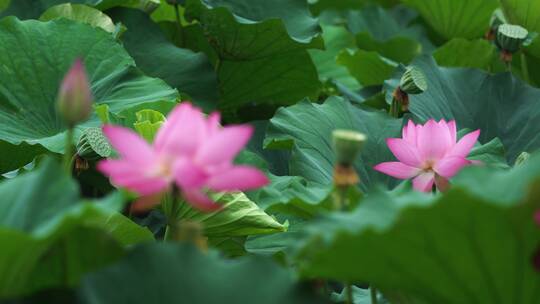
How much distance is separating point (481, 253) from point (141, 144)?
0.29 metres

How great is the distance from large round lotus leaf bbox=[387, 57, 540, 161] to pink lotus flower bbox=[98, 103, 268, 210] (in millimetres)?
1033

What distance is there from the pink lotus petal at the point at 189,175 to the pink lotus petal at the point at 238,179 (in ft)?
0.04

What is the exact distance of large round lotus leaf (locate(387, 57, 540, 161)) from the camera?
6.21 ft

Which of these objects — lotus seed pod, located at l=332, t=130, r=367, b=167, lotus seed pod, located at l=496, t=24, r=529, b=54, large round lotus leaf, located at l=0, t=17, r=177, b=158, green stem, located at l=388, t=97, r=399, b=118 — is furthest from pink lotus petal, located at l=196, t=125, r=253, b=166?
lotus seed pod, located at l=496, t=24, r=529, b=54

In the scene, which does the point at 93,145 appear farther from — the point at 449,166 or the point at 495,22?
the point at 495,22

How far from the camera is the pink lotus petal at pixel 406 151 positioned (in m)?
1.20

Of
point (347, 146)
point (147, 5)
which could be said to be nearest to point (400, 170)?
point (347, 146)

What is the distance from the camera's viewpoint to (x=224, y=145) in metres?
0.86

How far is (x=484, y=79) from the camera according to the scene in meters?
2.02

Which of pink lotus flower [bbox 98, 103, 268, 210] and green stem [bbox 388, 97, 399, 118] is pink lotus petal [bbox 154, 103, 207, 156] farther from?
green stem [bbox 388, 97, 399, 118]

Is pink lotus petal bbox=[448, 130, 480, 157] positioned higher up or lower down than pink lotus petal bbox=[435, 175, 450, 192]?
higher up

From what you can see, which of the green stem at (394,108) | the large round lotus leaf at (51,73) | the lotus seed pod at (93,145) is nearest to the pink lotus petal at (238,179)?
the lotus seed pod at (93,145)

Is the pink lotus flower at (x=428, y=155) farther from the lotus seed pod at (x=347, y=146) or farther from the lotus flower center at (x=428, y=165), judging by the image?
the lotus seed pod at (x=347, y=146)

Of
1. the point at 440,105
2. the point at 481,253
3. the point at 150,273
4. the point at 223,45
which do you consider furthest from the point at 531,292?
the point at 223,45
